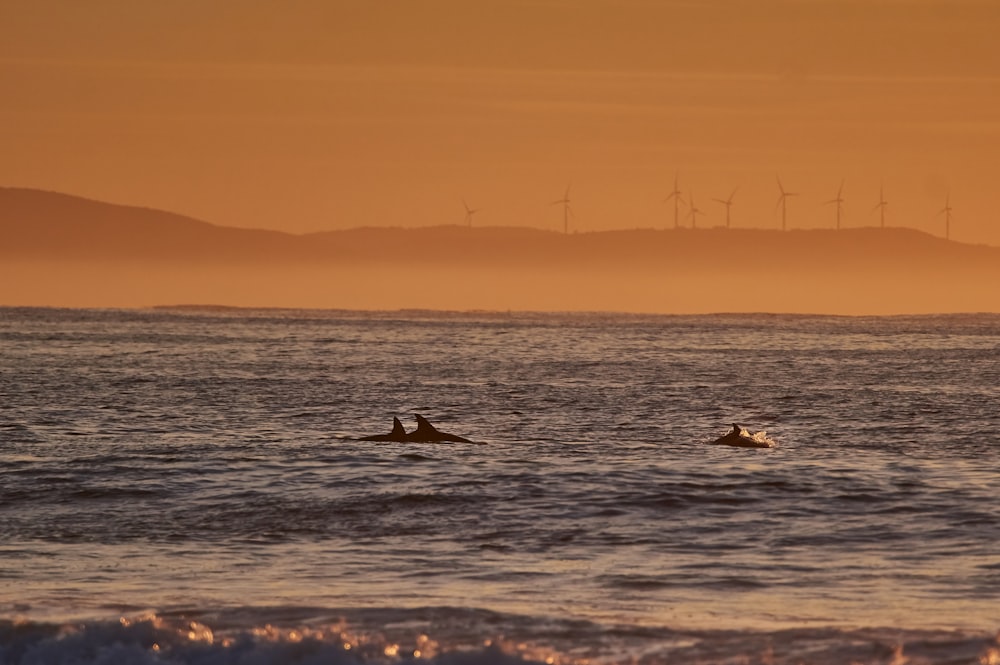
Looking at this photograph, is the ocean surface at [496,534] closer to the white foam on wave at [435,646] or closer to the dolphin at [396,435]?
the white foam on wave at [435,646]

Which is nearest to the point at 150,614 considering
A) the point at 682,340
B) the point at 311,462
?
the point at 311,462

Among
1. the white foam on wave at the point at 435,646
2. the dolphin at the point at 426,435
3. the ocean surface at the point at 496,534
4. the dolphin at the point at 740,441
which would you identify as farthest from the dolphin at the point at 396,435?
the white foam on wave at the point at 435,646

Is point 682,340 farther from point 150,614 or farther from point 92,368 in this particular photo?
point 150,614

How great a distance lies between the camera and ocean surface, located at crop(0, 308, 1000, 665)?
72.6 feet

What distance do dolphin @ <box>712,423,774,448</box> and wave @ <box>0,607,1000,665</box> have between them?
24.8 m

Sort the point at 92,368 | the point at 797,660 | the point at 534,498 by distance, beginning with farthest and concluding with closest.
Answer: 1. the point at 92,368
2. the point at 534,498
3. the point at 797,660

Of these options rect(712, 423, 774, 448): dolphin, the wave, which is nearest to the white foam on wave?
the wave

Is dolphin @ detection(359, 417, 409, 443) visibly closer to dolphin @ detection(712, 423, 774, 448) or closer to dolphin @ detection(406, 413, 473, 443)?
dolphin @ detection(406, 413, 473, 443)

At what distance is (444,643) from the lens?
72.1 ft

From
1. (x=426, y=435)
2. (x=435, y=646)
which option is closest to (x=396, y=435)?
(x=426, y=435)

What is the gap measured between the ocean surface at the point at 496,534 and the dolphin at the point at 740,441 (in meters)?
0.68

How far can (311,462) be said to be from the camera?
139ft

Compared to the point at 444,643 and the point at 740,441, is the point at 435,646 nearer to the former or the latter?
the point at 444,643

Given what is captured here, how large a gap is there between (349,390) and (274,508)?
45302 millimetres
